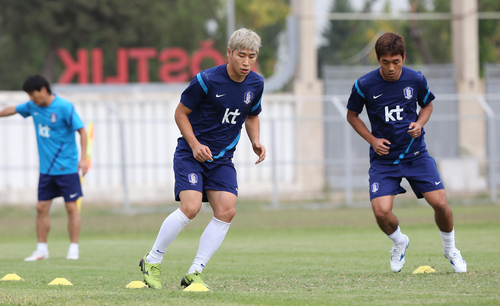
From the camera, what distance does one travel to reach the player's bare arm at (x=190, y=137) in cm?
524

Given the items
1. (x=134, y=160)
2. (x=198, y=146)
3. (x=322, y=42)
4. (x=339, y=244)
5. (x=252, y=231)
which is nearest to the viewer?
(x=198, y=146)

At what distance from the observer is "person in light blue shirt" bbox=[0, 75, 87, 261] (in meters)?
8.45

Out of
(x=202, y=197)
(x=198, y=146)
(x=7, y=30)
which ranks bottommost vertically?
(x=202, y=197)

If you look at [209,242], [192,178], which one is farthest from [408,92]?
[209,242]

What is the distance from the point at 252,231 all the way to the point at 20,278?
6.54m

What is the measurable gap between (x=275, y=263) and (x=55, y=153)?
10.2 feet

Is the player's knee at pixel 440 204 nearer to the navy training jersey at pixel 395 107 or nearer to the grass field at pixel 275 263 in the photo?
the navy training jersey at pixel 395 107

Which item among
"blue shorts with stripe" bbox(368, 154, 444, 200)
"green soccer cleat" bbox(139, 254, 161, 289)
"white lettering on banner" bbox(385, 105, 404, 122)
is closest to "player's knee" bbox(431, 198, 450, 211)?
"blue shorts with stripe" bbox(368, 154, 444, 200)

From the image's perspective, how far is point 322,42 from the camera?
2908 inches

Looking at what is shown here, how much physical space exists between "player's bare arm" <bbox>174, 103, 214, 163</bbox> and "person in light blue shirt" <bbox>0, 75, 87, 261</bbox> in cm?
342

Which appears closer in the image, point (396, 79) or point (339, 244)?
point (396, 79)

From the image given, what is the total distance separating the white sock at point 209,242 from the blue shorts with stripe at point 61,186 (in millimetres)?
3630

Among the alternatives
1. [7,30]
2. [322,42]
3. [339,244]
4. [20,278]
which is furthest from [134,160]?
[322,42]

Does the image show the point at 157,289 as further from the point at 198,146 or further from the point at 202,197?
the point at 198,146
